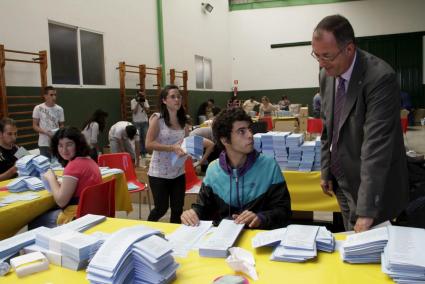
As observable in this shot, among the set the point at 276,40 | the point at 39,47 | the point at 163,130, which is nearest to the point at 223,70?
the point at 276,40

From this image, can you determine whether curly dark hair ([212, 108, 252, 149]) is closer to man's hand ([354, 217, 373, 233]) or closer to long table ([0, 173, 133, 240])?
man's hand ([354, 217, 373, 233])

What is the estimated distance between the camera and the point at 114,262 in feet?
4.19

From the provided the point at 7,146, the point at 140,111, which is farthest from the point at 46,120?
the point at 140,111

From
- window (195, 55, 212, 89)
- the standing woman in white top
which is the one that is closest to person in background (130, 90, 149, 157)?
the standing woman in white top

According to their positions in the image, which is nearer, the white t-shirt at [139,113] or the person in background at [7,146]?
the person in background at [7,146]

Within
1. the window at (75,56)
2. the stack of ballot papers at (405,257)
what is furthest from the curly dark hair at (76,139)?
the window at (75,56)

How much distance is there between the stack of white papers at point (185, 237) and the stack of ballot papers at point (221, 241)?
82 mm

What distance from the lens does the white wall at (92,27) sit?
5664 millimetres

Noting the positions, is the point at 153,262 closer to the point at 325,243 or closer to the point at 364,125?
the point at 325,243

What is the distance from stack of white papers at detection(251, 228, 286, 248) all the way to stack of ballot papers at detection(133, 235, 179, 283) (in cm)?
37

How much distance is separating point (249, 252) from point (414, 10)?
1477 cm

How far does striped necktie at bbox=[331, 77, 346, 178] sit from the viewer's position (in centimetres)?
188

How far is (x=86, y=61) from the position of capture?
7477mm

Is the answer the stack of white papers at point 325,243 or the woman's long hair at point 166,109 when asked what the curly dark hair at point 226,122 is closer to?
the stack of white papers at point 325,243
